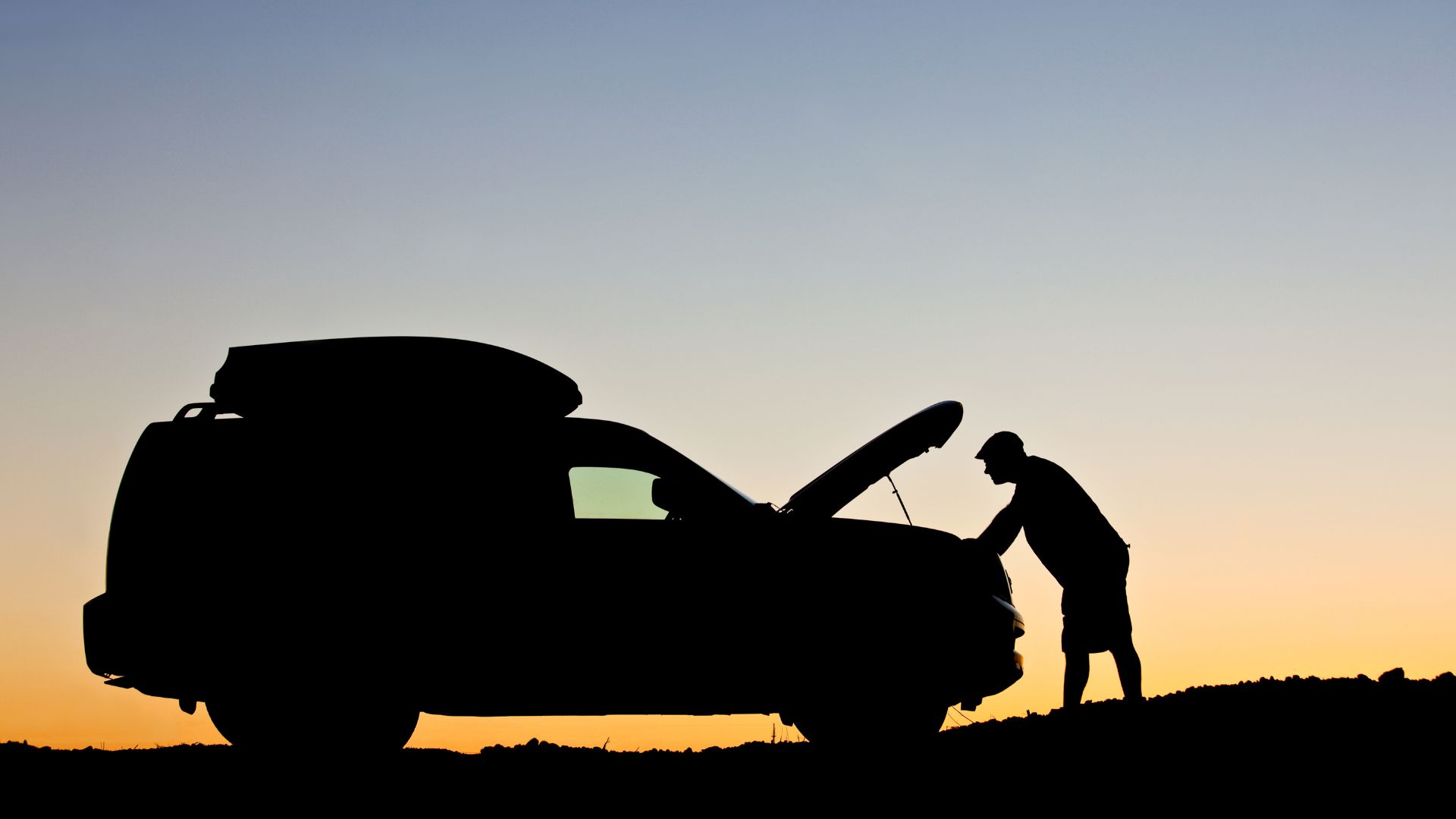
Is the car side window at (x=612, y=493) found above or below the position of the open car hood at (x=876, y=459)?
below

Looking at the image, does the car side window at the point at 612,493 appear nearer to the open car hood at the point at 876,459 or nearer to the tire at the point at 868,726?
the open car hood at the point at 876,459

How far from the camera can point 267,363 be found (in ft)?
22.2

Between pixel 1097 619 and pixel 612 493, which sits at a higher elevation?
pixel 612 493

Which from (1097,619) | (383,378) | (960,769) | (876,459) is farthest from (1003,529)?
(383,378)

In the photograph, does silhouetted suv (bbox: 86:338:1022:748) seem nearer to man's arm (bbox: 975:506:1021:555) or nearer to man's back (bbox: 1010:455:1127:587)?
man's arm (bbox: 975:506:1021:555)

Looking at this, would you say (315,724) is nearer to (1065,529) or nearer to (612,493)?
(612,493)

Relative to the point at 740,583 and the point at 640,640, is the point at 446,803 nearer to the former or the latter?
the point at 640,640

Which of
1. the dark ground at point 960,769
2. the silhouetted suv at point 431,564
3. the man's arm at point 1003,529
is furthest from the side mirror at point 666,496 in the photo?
the man's arm at point 1003,529

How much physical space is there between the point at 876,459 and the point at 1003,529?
68.5 inches

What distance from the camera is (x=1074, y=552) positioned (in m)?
9.39

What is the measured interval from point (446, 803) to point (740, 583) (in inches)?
80.7

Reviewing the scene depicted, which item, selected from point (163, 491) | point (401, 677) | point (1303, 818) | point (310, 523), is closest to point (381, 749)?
point (401, 677)

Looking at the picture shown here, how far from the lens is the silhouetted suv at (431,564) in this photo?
6.81m

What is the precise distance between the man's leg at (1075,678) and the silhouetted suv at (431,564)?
2567 mm
